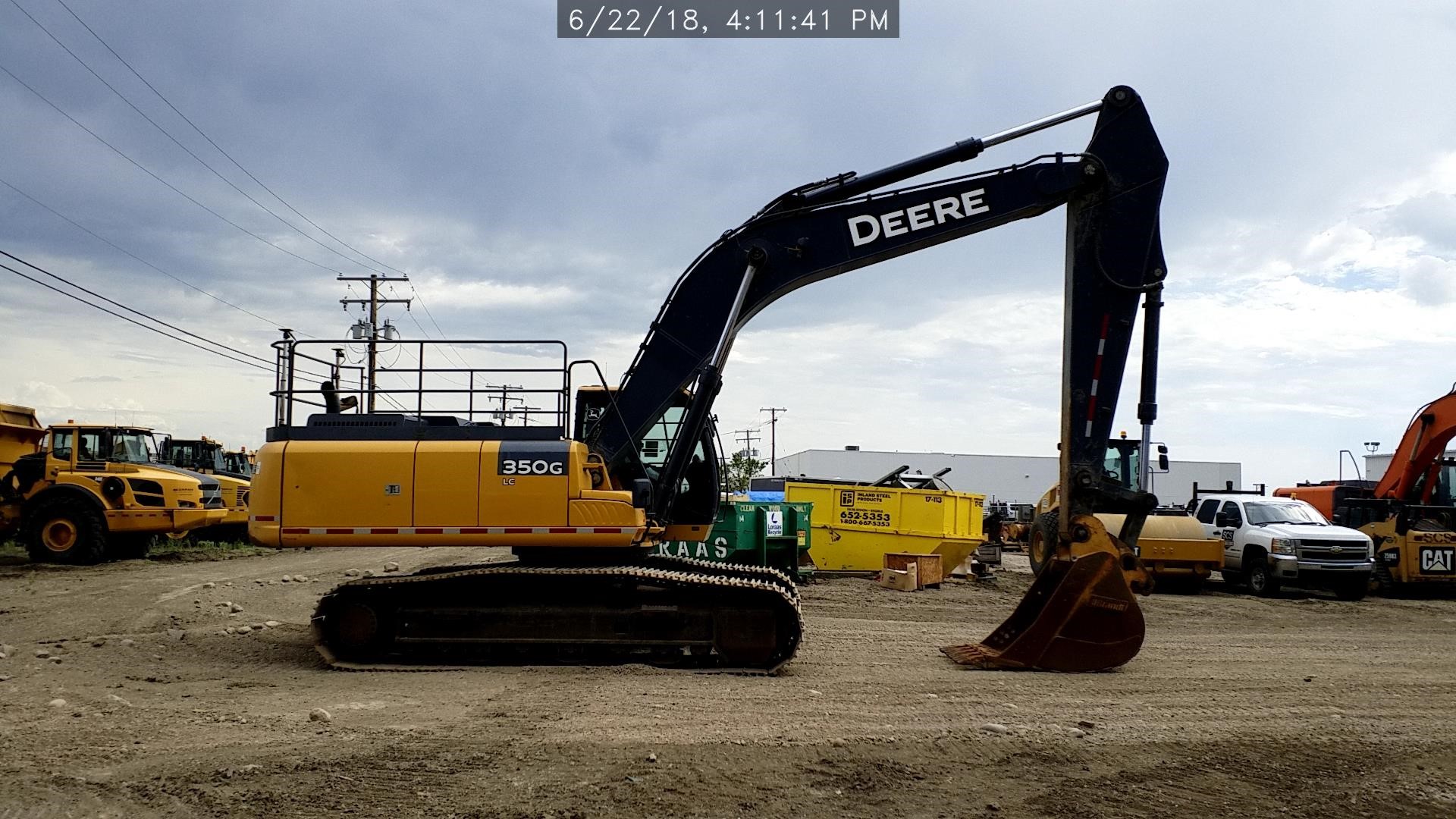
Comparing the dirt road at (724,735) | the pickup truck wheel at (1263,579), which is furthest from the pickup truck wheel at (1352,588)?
the dirt road at (724,735)

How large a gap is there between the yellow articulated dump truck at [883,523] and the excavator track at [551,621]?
10051 millimetres

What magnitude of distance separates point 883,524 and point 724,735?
12.8 meters

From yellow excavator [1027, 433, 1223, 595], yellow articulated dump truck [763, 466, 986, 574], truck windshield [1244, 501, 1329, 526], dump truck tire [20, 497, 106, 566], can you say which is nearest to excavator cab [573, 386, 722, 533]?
yellow excavator [1027, 433, 1223, 595]

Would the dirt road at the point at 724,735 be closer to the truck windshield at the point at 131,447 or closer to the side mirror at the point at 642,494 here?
the side mirror at the point at 642,494

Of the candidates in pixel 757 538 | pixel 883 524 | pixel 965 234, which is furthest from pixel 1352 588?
pixel 965 234

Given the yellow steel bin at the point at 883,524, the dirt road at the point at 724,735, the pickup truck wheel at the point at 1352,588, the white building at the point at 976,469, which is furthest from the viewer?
the white building at the point at 976,469

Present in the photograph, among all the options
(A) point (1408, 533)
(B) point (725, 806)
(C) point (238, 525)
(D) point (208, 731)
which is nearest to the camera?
(B) point (725, 806)

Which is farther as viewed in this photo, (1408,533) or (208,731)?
(1408,533)

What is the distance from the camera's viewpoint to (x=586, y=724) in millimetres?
6730

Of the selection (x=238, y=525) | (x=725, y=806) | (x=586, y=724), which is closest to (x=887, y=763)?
(x=725, y=806)

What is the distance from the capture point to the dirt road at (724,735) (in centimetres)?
529

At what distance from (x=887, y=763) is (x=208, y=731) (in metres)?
4.38

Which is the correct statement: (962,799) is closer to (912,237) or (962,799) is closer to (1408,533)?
(912,237)

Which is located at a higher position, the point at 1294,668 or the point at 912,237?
the point at 912,237
